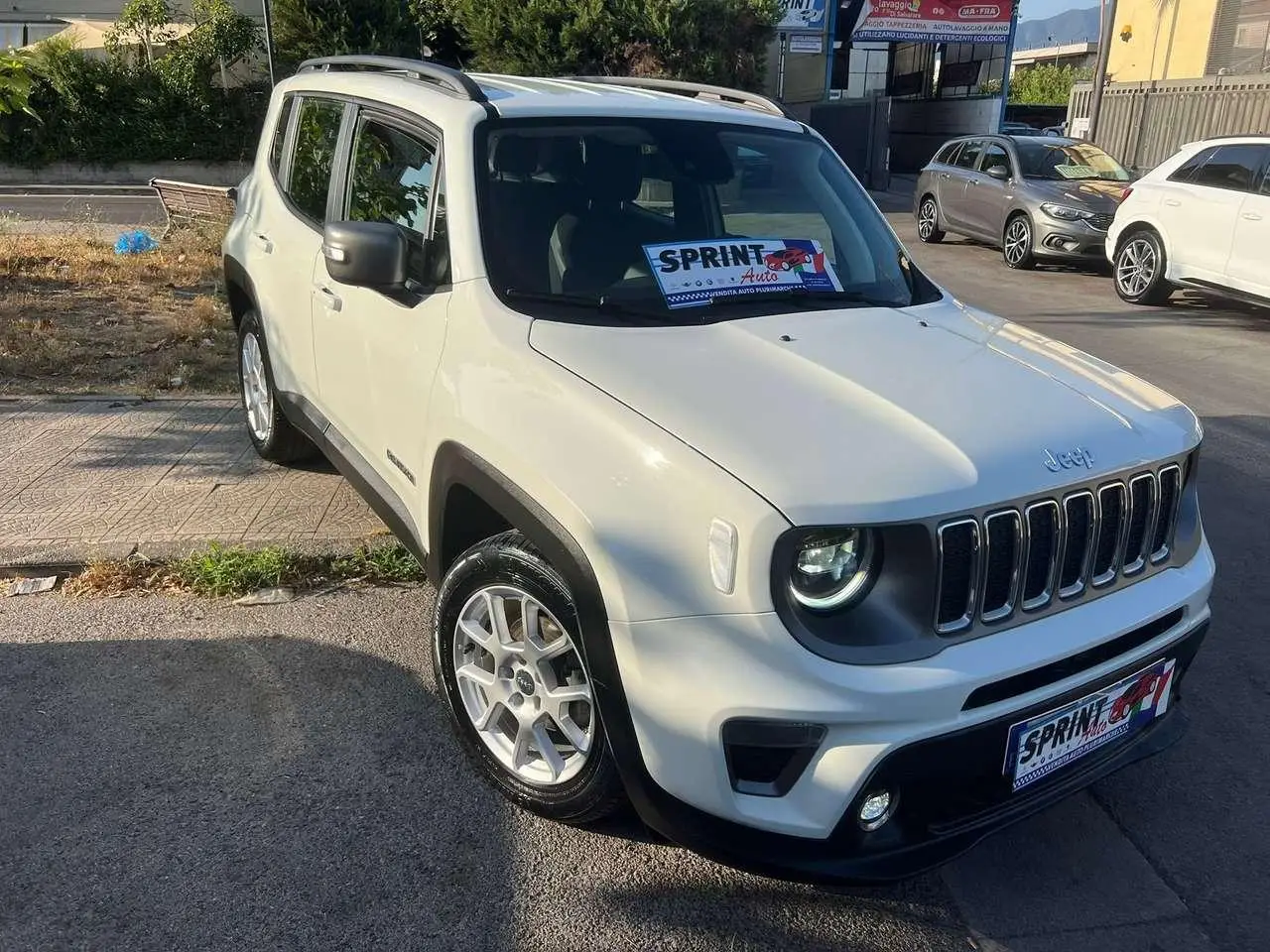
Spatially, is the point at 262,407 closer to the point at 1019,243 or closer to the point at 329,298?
the point at 329,298

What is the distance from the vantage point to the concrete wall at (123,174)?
24.9 metres

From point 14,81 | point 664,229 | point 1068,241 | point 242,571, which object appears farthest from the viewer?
point 1068,241

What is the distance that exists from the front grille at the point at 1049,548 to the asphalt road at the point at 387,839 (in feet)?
2.79

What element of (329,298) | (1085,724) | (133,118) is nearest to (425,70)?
(329,298)

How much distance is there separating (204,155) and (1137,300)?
2265 cm

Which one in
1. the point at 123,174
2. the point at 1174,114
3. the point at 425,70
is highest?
the point at 425,70

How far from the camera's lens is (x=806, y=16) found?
26969mm

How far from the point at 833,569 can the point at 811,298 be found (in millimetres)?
1310

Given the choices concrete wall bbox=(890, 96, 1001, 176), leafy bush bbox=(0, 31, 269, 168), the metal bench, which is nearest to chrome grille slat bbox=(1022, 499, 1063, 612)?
the metal bench

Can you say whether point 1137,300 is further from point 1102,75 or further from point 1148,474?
point 1102,75

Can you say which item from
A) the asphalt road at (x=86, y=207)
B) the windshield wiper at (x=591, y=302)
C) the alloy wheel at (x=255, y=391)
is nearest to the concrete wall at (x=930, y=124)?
the asphalt road at (x=86, y=207)

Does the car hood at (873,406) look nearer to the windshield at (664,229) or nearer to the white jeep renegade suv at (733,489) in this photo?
the white jeep renegade suv at (733,489)

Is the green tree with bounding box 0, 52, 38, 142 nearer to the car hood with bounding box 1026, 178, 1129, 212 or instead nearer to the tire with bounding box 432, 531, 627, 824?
the tire with bounding box 432, 531, 627, 824

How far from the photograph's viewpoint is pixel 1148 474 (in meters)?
2.60
